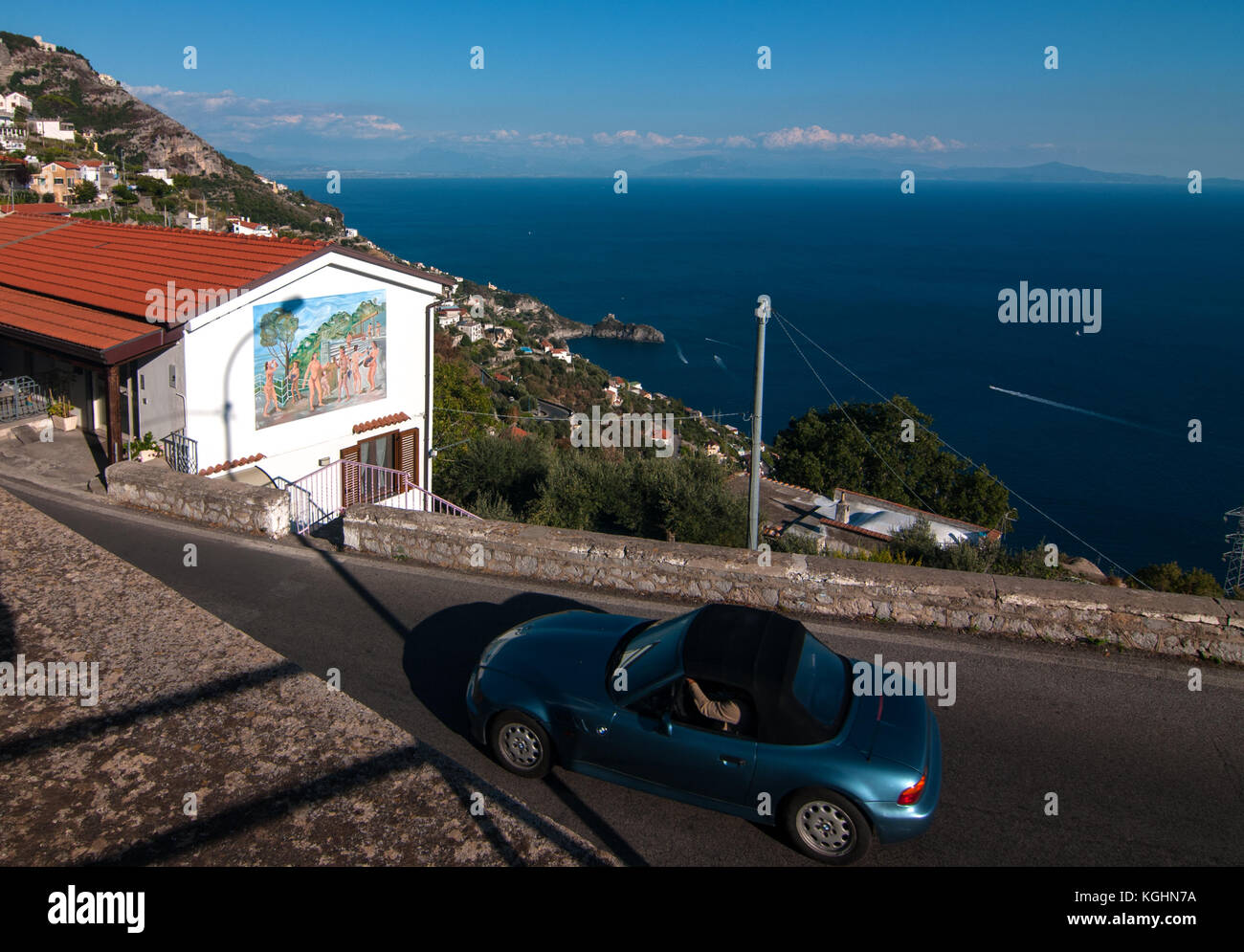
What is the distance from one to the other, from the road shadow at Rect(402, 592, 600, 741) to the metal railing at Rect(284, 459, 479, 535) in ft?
16.9

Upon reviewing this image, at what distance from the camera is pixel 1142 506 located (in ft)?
203

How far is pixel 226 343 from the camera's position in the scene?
48.2 ft

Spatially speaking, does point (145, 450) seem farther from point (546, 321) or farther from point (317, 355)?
point (546, 321)

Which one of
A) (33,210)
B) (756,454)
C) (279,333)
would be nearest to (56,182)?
(33,210)

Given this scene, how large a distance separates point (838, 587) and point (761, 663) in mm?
3196

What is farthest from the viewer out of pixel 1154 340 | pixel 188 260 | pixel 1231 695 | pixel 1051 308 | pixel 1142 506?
pixel 1051 308

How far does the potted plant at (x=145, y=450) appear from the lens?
46.5 ft

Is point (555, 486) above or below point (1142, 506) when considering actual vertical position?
above

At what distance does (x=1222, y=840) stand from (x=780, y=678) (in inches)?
109

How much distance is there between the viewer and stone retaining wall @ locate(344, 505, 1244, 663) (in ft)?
23.9

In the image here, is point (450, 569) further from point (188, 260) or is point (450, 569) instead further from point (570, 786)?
point (188, 260)

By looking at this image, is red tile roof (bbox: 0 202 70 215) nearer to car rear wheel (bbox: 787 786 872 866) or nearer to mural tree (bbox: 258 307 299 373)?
mural tree (bbox: 258 307 299 373)

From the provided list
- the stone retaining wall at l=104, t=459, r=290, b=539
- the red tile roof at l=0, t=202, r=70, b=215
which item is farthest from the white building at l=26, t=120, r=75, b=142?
the stone retaining wall at l=104, t=459, r=290, b=539
